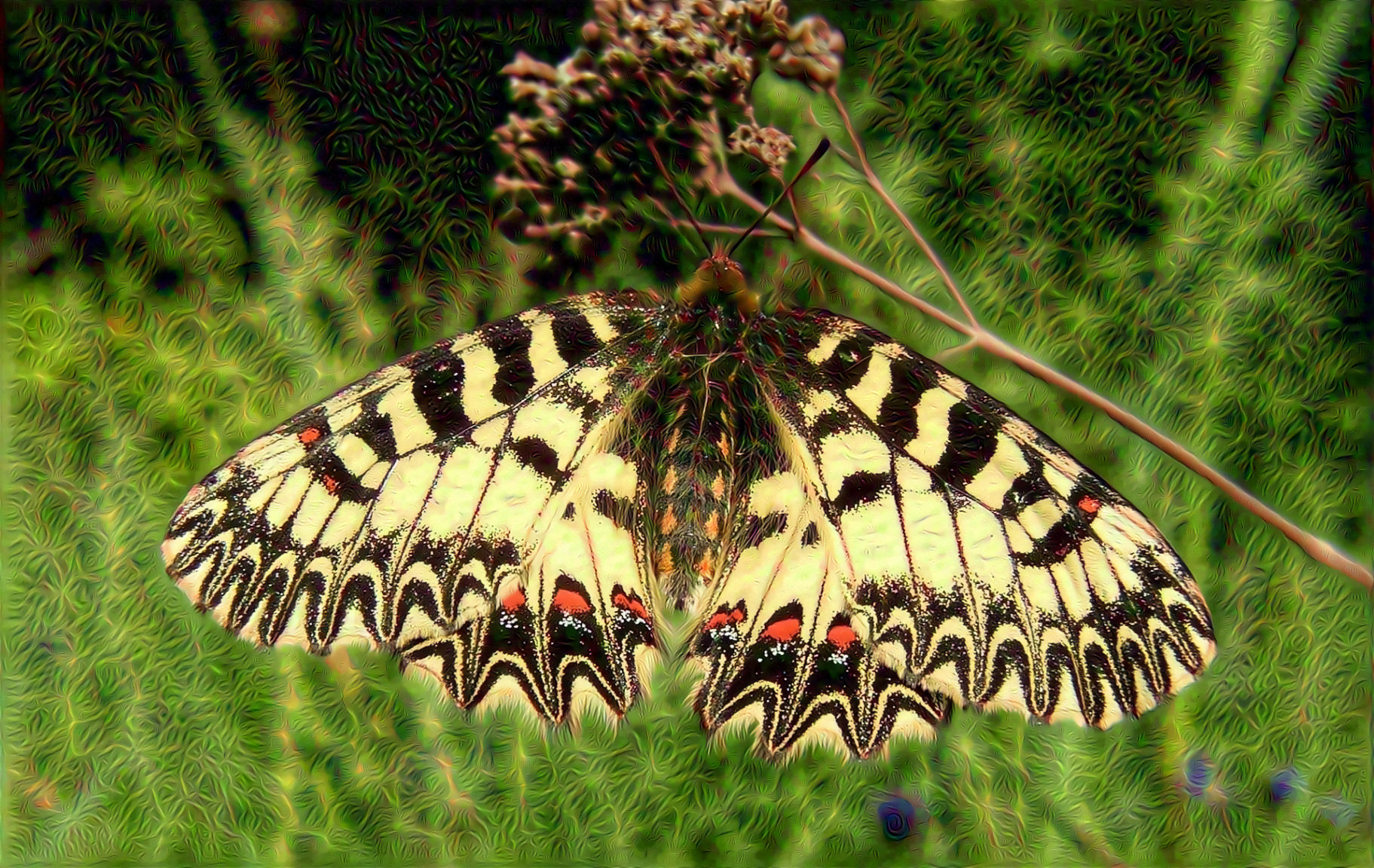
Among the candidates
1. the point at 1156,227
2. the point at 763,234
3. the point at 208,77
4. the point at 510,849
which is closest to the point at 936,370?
the point at 763,234

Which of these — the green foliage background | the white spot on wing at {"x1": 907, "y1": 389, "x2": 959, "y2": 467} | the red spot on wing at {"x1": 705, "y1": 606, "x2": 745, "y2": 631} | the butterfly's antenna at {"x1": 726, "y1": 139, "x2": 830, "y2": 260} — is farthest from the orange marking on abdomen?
the butterfly's antenna at {"x1": 726, "y1": 139, "x2": 830, "y2": 260}

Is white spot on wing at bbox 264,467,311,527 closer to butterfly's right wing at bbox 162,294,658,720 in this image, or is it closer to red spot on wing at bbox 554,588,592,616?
butterfly's right wing at bbox 162,294,658,720

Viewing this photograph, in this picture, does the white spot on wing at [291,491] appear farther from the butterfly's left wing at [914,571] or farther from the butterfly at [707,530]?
the butterfly's left wing at [914,571]

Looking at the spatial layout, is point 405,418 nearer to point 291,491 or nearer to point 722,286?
point 291,491

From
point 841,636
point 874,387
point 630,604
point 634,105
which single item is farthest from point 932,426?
point 634,105

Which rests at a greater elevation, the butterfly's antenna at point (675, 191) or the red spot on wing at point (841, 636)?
the butterfly's antenna at point (675, 191)

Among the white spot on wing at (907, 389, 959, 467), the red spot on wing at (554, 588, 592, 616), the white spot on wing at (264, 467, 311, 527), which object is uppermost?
the white spot on wing at (907, 389, 959, 467)

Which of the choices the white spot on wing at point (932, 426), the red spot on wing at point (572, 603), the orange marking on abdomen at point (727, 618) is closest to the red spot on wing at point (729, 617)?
the orange marking on abdomen at point (727, 618)

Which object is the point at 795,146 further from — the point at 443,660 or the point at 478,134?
the point at 443,660
